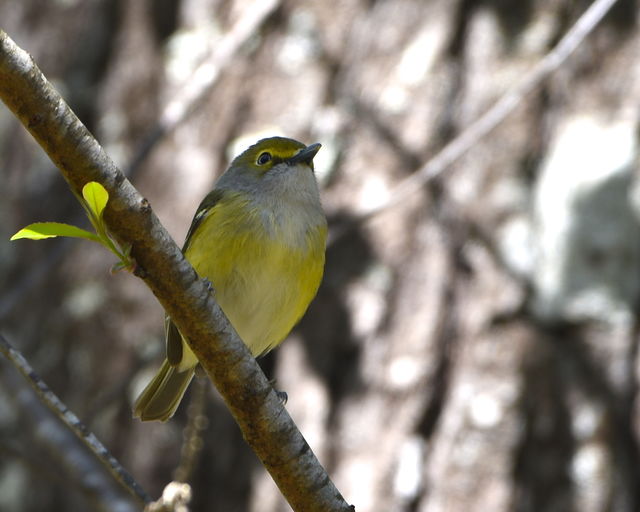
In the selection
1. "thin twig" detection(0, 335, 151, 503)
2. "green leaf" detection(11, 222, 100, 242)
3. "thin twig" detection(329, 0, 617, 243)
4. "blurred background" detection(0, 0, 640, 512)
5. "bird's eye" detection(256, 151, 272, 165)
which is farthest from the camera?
"bird's eye" detection(256, 151, 272, 165)

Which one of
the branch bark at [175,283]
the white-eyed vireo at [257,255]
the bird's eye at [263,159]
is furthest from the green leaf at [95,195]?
the bird's eye at [263,159]

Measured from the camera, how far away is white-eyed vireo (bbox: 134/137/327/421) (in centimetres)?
325

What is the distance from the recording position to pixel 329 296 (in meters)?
3.97

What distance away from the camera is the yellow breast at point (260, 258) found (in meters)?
3.25

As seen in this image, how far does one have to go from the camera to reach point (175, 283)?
1.96 m

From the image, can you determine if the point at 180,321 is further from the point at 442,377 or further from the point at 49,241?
the point at 49,241

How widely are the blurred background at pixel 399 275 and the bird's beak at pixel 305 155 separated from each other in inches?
14.2

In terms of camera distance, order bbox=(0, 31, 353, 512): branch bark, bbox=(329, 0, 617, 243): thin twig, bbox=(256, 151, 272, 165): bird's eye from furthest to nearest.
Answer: bbox=(256, 151, 272, 165): bird's eye → bbox=(329, 0, 617, 243): thin twig → bbox=(0, 31, 353, 512): branch bark

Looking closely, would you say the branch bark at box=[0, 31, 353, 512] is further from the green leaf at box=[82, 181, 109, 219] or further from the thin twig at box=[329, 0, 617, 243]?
the thin twig at box=[329, 0, 617, 243]

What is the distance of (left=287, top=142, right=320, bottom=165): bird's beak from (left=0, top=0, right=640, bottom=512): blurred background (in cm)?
36

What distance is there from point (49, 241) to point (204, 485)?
1676 mm

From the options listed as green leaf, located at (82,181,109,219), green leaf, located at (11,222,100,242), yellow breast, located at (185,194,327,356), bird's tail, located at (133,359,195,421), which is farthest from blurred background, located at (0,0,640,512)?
A: green leaf, located at (82,181,109,219)

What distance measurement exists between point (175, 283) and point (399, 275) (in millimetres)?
2019

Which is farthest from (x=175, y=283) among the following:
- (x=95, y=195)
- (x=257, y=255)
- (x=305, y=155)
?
(x=305, y=155)
